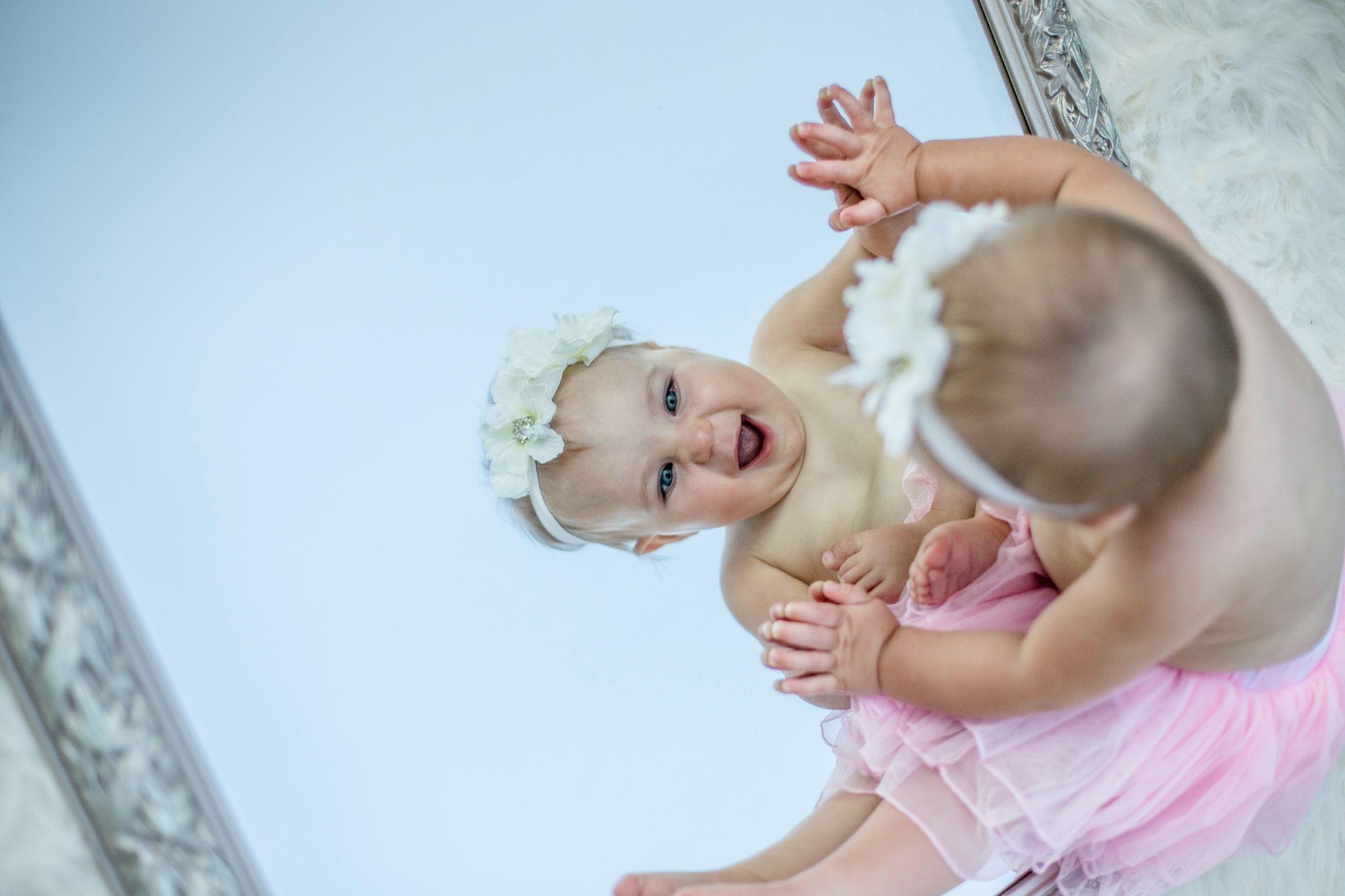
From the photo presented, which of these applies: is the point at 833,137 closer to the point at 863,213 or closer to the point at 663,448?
the point at 863,213

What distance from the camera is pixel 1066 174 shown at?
0.98 m

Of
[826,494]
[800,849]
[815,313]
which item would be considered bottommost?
[800,849]

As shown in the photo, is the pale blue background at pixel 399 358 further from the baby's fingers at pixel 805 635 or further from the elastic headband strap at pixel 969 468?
the elastic headband strap at pixel 969 468

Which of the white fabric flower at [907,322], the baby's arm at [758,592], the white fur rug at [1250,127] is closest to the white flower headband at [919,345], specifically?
the white fabric flower at [907,322]

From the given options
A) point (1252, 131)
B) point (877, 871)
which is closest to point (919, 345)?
point (877, 871)

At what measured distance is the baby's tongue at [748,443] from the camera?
128 cm

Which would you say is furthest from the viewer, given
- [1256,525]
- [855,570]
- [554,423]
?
[554,423]

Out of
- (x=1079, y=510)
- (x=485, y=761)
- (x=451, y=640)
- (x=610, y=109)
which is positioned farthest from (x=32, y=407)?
(x=1079, y=510)

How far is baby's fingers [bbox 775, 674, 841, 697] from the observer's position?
99 centimetres

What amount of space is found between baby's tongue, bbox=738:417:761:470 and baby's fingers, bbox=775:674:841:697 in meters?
0.34

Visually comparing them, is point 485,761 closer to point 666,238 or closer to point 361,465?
point 361,465

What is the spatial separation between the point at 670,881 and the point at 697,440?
473 mm

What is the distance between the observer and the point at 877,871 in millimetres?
933

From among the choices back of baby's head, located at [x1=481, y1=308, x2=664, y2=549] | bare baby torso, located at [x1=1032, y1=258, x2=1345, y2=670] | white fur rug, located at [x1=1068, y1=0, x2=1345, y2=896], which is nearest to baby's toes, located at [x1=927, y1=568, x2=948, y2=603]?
bare baby torso, located at [x1=1032, y1=258, x2=1345, y2=670]
